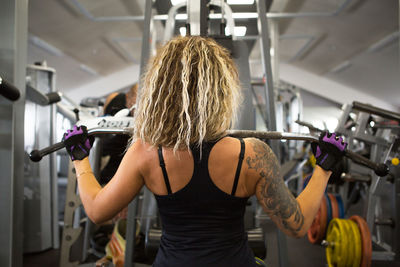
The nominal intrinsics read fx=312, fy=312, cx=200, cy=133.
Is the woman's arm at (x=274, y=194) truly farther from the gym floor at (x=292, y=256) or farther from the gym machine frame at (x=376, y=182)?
the gym machine frame at (x=376, y=182)

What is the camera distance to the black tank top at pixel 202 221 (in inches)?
31.3

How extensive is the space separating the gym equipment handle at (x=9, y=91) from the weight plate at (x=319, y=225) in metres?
2.39

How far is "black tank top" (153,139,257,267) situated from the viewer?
2.61 feet

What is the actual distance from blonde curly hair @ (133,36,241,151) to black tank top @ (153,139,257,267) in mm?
42

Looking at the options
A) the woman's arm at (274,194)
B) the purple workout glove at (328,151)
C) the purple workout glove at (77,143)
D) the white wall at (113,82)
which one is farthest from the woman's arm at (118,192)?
the white wall at (113,82)

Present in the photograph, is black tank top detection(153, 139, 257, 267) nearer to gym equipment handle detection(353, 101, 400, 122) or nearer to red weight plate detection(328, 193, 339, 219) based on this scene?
gym equipment handle detection(353, 101, 400, 122)

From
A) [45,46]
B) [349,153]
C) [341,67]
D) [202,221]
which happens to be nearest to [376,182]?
[349,153]

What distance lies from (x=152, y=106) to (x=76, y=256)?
6.54ft

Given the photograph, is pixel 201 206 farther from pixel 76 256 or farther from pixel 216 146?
pixel 76 256

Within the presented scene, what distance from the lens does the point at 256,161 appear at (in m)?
0.81

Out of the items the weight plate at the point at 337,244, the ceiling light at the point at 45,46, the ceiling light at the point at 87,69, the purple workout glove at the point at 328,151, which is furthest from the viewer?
the ceiling light at the point at 87,69

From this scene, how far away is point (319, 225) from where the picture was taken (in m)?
2.72

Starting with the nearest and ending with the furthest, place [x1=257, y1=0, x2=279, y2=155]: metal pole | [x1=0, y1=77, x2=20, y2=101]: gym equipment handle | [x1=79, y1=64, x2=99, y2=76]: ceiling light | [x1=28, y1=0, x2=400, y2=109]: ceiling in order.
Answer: [x1=0, y1=77, x2=20, y2=101]: gym equipment handle, [x1=257, y1=0, x2=279, y2=155]: metal pole, [x1=28, y1=0, x2=400, y2=109]: ceiling, [x1=79, y1=64, x2=99, y2=76]: ceiling light

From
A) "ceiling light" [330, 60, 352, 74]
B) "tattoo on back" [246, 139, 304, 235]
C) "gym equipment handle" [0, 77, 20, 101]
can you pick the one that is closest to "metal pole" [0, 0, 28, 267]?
"gym equipment handle" [0, 77, 20, 101]
